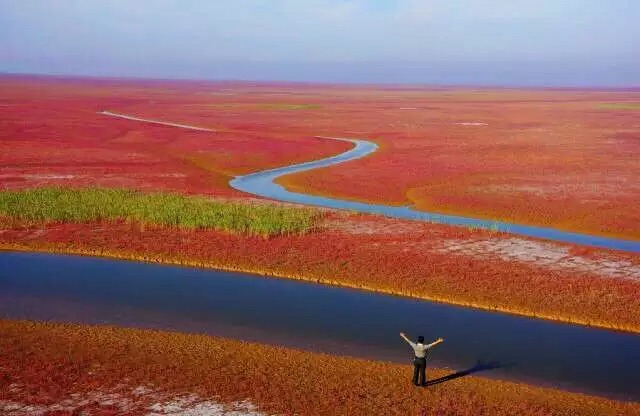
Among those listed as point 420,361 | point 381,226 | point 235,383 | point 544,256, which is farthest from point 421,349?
point 381,226

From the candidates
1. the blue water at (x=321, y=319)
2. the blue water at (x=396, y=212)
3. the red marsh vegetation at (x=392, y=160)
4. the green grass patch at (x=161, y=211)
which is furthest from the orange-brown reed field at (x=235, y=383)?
the red marsh vegetation at (x=392, y=160)

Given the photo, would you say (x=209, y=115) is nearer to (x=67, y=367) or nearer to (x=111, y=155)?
(x=111, y=155)

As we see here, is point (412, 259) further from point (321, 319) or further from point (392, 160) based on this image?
point (392, 160)

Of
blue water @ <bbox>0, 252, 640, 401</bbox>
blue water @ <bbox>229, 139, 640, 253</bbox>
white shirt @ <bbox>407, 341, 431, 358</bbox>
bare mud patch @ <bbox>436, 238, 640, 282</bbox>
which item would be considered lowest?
blue water @ <bbox>0, 252, 640, 401</bbox>

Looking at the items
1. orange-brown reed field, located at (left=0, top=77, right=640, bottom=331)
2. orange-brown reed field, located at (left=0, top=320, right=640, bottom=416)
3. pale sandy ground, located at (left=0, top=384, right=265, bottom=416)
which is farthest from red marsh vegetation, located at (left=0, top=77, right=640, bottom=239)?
pale sandy ground, located at (left=0, top=384, right=265, bottom=416)

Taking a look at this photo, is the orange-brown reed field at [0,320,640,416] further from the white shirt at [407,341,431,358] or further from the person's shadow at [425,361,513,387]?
the white shirt at [407,341,431,358]

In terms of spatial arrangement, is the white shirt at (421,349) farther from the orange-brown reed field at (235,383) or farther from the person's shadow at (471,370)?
the person's shadow at (471,370)

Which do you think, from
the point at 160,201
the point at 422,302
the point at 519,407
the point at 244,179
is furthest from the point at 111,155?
the point at 519,407
